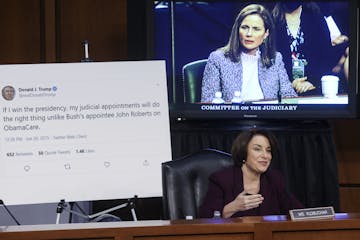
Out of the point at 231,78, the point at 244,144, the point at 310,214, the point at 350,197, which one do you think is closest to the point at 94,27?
the point at 231,78

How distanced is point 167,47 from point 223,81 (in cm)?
41

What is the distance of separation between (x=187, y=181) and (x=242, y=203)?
1.07 ft

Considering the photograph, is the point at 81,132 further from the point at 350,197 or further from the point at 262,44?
the point at 350,197

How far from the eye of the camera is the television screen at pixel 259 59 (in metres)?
4.57

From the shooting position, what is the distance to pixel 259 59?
4.58m

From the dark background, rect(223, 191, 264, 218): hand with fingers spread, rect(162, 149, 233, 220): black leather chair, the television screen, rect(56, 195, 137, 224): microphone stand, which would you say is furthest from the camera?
the dark background

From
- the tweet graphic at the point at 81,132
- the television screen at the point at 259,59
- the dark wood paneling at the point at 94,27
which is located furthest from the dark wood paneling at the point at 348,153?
the tweet graphic at the point at 81,132

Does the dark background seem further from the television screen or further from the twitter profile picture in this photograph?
the twitter profile picture

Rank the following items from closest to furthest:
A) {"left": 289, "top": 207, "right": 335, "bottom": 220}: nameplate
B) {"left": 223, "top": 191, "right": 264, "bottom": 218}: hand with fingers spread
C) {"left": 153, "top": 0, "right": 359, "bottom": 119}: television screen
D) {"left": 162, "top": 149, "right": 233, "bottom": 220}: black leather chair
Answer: {"left": 289, "top": 207, "right": 335, "bottom": 220}: nameplate < {"left": 223, "top": 191, "right": 264, "bottom": 218}: hand with fingers spread < {"left": 162, "top": 149, "right": 233, "bottom": 220}: black leather chair < {"left": 153, "top": 0, "right": 359, "bottom": 119}: television screen

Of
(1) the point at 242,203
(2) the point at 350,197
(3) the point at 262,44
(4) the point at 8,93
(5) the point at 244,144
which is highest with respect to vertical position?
(3) the point at 262,44

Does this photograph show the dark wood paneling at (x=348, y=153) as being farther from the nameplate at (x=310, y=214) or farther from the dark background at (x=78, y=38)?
the nameplate at (x=310, y=214)

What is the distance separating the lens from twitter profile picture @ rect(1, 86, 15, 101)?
3.61 meters

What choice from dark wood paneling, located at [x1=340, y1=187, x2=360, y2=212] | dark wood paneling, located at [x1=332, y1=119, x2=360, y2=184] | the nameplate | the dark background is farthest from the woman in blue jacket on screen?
the nameplate

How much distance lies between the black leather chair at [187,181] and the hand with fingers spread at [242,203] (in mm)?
214
